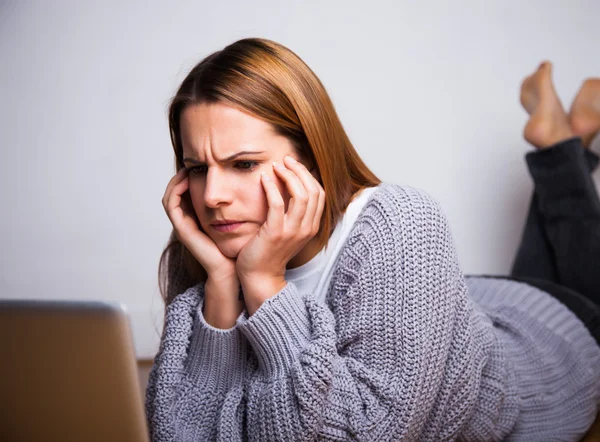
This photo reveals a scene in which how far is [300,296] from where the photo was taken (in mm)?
1152

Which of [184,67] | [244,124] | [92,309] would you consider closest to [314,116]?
[244,124]

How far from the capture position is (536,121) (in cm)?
195

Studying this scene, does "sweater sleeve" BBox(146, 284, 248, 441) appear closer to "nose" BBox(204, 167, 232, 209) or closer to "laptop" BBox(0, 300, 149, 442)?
"nose" BBox(204, 167, 232, 209)

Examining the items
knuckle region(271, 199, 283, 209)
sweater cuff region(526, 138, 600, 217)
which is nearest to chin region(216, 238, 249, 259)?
knuckle region(271, 199, 283, 209)

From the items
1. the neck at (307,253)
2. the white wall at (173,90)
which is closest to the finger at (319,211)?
the neck at (307,253)

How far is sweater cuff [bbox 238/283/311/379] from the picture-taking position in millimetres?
1082

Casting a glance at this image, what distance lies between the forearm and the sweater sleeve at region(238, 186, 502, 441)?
0.20 ft

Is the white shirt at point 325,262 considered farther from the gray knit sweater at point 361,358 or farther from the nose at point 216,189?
the nose at point 216,189

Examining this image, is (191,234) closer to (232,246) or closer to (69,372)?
(232,246)

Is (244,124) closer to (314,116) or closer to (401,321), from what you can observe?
(314,116)

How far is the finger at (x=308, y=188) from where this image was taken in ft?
3.83

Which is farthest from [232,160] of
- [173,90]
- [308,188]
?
[173,90]

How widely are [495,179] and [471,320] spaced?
140 centimetres

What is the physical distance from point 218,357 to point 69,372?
2.06 feet
